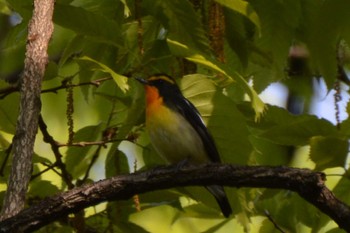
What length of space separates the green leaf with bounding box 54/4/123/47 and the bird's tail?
1.00m

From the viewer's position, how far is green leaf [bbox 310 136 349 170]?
3.88 m

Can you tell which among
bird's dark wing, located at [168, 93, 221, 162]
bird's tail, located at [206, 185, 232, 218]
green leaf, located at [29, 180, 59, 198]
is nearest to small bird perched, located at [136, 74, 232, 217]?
bird's dark wing, located at [168, 93, 221, 162]

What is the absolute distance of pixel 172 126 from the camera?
529 centimetres

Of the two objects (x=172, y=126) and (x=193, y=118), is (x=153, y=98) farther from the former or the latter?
(x=193, y=118)

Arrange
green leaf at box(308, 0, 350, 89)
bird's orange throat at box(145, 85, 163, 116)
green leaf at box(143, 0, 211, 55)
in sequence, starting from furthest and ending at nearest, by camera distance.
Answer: bird's orange throat at box(145, 85, 163, 116)
green leaf at box(143, 0, 211, 55)
green leaf at box(308, 0, 350, 89)

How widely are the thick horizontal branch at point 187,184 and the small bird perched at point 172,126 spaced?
141cm

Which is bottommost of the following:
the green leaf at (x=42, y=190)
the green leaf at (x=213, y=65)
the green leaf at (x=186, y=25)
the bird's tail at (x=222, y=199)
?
the bird's tail at (x=222, y=199)

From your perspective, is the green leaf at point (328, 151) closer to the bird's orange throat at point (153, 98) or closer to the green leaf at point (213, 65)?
the green leaf at point (213, 65)

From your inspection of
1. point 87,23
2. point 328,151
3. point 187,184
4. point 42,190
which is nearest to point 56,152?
point 42,190

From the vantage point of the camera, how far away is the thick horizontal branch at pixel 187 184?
129 inches

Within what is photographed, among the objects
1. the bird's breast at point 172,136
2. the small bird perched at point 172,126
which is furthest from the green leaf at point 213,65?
the bird's breast at point 172,136

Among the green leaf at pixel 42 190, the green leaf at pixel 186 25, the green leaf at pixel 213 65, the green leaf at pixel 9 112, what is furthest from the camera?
the green leaf at pixel 42 190

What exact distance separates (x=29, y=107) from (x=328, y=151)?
1362 mm

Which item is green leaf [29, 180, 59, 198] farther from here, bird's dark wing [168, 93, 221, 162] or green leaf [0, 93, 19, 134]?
bird's dark wing [168, 93, 221, 162]
